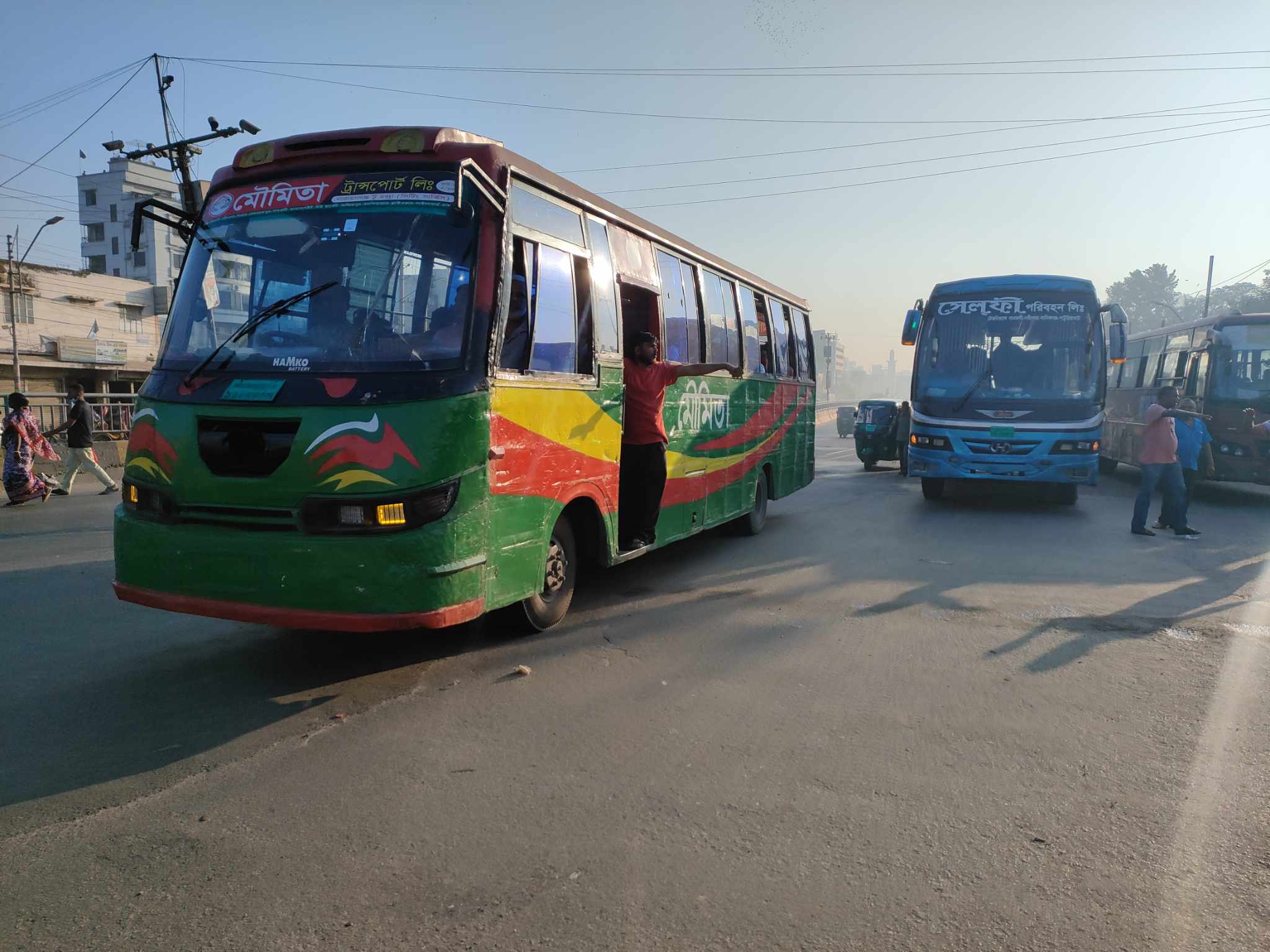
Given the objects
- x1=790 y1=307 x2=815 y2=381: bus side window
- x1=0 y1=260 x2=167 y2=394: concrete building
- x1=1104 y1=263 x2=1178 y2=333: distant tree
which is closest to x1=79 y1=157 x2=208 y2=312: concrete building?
x1=0 y1=260 x2=167 y2=394: concrete building

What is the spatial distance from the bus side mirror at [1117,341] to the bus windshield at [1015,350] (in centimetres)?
24

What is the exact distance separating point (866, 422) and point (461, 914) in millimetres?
22122

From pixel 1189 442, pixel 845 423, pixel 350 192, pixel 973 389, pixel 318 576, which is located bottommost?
pixel 845 423

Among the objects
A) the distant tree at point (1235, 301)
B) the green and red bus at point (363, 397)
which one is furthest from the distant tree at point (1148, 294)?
the green and red bus at point (363, 397)

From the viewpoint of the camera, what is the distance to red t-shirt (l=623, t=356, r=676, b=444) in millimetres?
7000

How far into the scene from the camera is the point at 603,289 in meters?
6.60

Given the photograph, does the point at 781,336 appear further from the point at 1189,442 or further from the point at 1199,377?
the point at 1199,377

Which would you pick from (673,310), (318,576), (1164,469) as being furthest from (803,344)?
(318,576)

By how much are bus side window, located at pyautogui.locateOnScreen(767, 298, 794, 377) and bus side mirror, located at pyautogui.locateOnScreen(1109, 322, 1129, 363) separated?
185 inches

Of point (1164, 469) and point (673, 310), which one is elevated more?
point (673, 310)

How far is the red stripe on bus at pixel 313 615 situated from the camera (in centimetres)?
455

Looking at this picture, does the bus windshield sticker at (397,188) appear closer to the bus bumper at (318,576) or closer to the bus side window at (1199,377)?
the bus bumper at (318,576)

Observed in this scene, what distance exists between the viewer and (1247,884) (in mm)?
3061

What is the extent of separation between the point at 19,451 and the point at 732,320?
10.8 m
